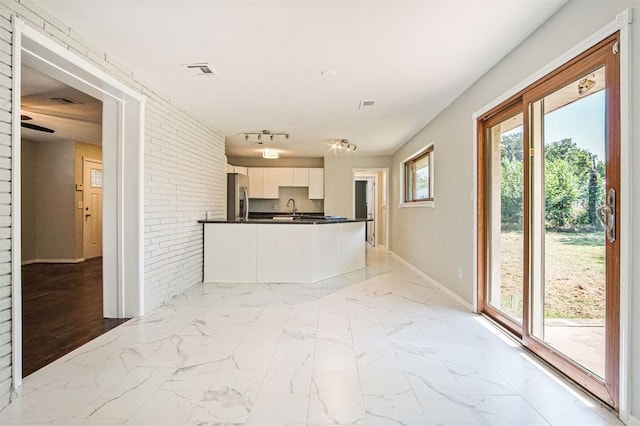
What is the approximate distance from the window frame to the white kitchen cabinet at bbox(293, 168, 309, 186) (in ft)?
7.56

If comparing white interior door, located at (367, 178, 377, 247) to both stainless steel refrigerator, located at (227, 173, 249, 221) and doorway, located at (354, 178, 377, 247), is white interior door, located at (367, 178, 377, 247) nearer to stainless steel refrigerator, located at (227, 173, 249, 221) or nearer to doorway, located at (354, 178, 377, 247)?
doorway, located at (354, 178, 377, 247)

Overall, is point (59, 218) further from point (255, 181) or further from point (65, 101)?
point (255, 181)

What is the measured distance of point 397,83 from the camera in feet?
11.1

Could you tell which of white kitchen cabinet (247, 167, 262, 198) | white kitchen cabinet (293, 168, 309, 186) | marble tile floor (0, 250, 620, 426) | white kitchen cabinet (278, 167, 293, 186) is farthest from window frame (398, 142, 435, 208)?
white kitchen cabinet (247, 167, 262, 198)

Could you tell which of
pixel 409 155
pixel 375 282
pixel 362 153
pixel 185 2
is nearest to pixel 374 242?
pixel 362 153

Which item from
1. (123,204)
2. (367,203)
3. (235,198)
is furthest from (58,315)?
(367,203)

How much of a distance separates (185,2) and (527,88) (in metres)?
2.50

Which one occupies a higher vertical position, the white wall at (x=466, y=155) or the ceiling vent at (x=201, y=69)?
the ceiling vent at (x=201, y=69)

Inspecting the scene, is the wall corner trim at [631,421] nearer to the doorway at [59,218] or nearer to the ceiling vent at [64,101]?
the doorway at [59,218]

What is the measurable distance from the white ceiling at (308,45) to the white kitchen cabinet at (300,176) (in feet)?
12.2

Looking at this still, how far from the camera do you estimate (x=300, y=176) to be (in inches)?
318

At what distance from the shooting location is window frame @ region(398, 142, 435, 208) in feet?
16.5

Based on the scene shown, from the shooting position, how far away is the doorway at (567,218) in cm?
Result: 177

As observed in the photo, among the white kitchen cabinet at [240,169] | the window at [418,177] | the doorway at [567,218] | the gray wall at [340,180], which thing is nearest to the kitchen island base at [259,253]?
the window at [418,177]
